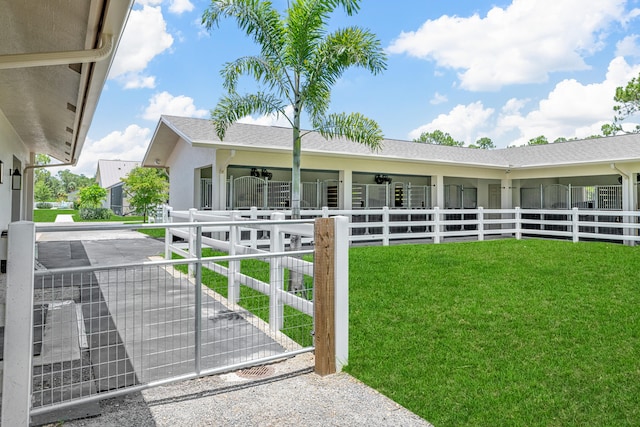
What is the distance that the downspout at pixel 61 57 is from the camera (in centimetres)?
357

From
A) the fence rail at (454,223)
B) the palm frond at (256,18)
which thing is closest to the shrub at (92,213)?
the fence rail at (454,223)

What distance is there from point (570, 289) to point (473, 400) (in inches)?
178

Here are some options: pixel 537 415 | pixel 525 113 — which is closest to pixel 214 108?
pixel 537 415

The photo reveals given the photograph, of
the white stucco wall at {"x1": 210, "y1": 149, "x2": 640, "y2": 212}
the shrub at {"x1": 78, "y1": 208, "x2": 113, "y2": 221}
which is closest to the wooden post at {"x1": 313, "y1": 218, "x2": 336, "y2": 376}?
the white stucco wall at {"x1": 210, "y1": 149, "x2": 640, "y2": 212}

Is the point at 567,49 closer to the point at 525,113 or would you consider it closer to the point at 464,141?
the point at 525,113

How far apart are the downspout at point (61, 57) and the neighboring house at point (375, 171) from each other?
8.25m

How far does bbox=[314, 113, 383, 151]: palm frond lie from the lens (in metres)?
9.18

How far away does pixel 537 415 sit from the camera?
305cm

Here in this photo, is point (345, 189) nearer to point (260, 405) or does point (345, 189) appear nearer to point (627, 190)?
point (627, 190)

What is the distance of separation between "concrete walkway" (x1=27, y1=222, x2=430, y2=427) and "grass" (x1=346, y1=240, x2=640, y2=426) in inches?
10.0

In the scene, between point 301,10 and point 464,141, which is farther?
point 464,141

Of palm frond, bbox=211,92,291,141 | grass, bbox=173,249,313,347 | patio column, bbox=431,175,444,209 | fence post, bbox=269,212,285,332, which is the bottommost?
grass, bbox=173,249,313,347

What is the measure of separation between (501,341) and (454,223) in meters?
9.93

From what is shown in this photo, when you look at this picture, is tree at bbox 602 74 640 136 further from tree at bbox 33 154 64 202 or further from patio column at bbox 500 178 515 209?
tree at bbox 33 154 64 202
